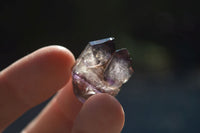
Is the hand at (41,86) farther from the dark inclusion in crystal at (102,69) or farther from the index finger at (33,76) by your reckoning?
the dark inclusion in crystal at (102,69)

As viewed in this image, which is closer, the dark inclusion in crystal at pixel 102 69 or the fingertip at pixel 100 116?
the fingertip at pixel 100 116

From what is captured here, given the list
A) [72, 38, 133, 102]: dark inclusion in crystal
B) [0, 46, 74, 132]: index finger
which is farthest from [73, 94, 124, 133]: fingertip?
[0, 46, 74, 132]: index finger

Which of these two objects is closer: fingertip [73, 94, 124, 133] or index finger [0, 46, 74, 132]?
fingertip [73, 94, 124, 133]

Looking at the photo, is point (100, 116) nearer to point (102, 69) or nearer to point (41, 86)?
point (102, 69)

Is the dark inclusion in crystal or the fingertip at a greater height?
the dark inclusion in crystal

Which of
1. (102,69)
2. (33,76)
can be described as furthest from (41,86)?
(102,69)

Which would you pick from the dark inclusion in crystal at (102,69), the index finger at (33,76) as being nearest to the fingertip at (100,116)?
the dark inclusion in crystal at (102,69)

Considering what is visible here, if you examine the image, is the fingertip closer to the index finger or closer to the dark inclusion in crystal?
the dark inclusion in crystal

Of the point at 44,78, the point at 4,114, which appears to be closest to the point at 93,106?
the point at 44,78

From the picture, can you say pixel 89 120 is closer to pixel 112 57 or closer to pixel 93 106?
pixel 93 106
